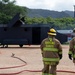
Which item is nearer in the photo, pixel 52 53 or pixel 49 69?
pixel 52 53

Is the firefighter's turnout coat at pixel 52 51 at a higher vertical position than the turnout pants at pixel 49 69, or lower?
higher

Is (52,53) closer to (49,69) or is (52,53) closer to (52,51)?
(52,51)

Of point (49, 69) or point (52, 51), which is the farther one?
point (49, 69)

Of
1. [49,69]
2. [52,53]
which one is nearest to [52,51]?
[52,53]

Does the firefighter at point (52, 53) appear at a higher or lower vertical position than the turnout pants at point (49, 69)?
higher

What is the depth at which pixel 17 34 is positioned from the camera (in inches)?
1385

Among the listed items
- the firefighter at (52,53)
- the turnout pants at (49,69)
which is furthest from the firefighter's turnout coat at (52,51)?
the turnout pants at (49,69)

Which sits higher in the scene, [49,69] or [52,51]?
[52,51]

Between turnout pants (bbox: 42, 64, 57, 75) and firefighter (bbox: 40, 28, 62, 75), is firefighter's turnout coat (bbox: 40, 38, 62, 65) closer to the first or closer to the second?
firefighter (bbox: 40, 28, 62, 75)

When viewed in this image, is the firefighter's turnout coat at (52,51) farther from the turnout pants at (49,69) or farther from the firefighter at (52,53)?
the turnout pants at (49,69)

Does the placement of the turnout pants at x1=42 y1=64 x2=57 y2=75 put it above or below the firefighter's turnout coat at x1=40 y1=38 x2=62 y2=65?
below

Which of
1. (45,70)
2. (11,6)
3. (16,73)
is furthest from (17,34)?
(11,6)

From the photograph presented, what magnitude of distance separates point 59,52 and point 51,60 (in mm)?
376

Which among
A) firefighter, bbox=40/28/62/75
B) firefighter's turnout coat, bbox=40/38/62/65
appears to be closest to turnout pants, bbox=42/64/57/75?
firefighter, bbox=40/28/62/75
